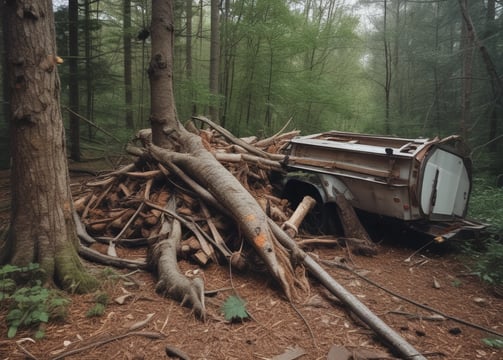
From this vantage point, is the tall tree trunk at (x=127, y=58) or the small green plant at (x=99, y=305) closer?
the small green plant at (x=99, y=305)

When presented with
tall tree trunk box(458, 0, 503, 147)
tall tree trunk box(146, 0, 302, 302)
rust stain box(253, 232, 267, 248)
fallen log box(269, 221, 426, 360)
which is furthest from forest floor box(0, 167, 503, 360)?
tall tree trunk box(458, 0, 503, 147)

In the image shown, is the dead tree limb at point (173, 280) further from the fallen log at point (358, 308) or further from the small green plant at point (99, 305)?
the fallen log at point (358, 308)

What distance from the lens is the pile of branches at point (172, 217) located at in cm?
388

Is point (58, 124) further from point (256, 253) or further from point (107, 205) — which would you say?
point (107, 205)

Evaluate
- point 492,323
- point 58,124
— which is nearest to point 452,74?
point 492,323

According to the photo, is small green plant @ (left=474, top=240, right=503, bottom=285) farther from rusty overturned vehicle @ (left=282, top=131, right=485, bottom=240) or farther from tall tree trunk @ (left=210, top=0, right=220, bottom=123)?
tall tree trunk @ (left=210, top=0, right=220, bottom=123)

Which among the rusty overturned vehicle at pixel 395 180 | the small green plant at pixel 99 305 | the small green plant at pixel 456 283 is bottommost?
the small green plant at pixel 456 283

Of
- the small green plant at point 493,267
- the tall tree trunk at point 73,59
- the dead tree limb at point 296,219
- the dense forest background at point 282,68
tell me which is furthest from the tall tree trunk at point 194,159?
the tall tree trunk at point 73,59

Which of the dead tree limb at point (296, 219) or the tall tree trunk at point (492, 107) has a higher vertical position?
the tall tree trunk at point (492, 107)

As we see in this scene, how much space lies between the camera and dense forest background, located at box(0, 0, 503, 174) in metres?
11.0

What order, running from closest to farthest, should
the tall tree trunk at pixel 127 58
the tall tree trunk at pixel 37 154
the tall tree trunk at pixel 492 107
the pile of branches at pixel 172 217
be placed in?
1. the tall tree trunk at pixel 37 154
2. the pile of branches at pixel 172 217
3. the tall tree trunk at pixel 492 107
4. the tall tree trunk at pixel 127 58

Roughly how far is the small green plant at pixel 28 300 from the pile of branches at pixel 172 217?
1.00 metres

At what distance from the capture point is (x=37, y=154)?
9.75 ft

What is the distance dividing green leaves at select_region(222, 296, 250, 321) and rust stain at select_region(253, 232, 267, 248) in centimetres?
77
